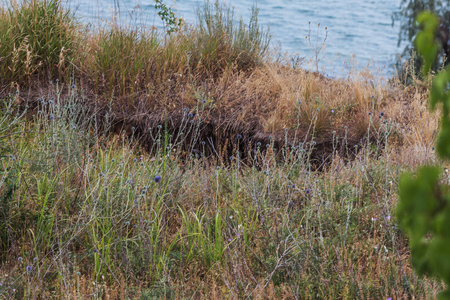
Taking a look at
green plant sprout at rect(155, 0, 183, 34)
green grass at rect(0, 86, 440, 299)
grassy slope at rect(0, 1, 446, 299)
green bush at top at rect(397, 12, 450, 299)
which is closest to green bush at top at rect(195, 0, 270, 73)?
grassy slope at rect(0, 1, 446, 299)

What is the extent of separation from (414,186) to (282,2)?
30924 millimetres

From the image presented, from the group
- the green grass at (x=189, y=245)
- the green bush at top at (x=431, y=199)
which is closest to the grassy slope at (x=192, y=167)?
the green grass at (x=189, y=245)

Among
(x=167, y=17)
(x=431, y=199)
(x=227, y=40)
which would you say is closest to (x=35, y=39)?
(x=167, y=17)

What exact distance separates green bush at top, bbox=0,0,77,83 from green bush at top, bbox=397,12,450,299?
6480 mm

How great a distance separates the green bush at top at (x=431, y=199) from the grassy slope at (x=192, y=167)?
5.74 ft

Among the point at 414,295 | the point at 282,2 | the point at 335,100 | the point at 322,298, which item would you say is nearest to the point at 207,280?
the point at 322,298

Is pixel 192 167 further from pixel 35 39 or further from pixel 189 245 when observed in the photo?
pixel 35 39

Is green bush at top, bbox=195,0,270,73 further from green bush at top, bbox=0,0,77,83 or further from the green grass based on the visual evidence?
the green grass

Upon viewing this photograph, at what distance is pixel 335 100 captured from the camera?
6.89 m

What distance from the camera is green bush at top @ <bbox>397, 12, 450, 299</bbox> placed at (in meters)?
0.87

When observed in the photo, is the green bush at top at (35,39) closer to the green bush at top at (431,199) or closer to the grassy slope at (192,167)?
the grassy slope at (192,167)

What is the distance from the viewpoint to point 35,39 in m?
6.98

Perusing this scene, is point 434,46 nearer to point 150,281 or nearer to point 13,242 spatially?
point 150,281

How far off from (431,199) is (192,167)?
4.83 metres
